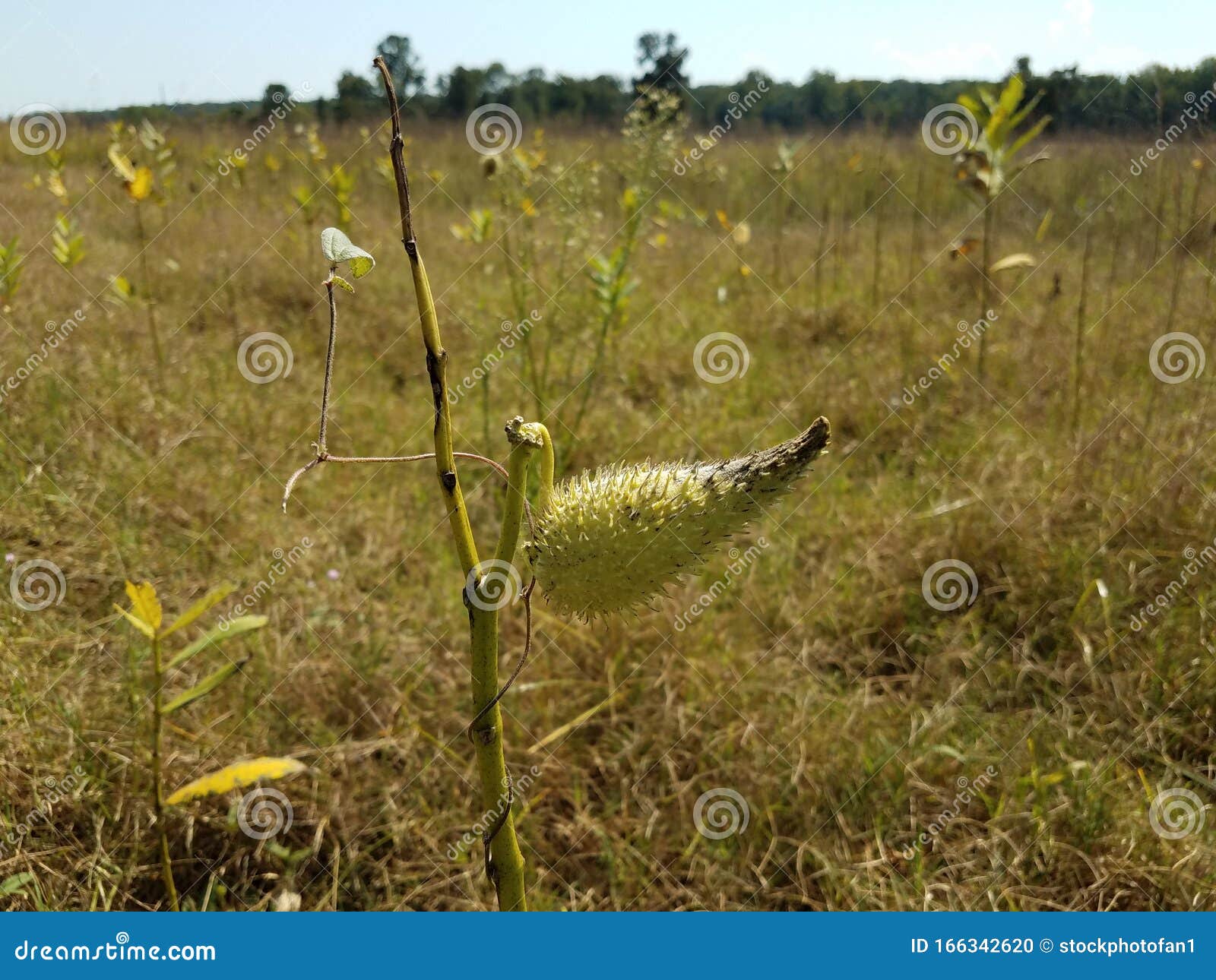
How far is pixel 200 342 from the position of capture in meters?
3.84

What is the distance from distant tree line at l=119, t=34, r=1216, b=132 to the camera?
3184 mm

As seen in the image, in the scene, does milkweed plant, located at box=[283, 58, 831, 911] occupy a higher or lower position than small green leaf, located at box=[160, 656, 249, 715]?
higher

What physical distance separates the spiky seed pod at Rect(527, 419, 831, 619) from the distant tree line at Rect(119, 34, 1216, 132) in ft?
1.21

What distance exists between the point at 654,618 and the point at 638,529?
163 centimetres

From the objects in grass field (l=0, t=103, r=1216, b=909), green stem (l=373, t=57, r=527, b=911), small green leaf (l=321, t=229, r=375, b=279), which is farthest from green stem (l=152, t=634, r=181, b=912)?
small green leaf (l=321, t=229, r=375, b=279)

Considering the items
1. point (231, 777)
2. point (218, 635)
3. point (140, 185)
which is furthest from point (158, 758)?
point (140, 185)

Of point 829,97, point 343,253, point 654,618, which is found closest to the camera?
point 343,253

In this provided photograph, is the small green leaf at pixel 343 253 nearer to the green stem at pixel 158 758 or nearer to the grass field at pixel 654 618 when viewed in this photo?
the grass field at pixel 654 618

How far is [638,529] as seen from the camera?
71cm

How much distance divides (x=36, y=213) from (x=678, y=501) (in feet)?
20.1

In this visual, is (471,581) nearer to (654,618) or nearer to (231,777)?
(231,777)

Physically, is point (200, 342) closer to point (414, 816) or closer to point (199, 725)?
point (199, 725)

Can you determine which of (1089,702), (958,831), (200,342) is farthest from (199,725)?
(200,342)

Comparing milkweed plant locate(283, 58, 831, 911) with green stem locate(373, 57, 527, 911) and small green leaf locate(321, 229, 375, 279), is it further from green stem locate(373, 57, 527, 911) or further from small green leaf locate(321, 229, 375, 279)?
small green leaf locate(321, 229, 375, 279)
